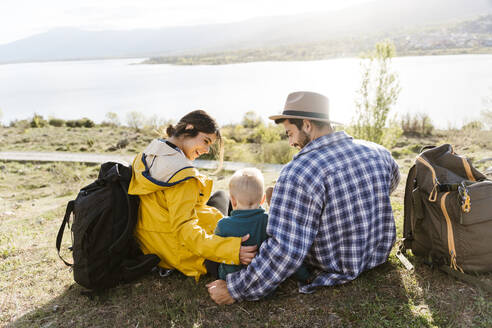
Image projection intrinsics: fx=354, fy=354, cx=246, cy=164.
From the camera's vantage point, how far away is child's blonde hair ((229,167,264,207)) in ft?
7.98

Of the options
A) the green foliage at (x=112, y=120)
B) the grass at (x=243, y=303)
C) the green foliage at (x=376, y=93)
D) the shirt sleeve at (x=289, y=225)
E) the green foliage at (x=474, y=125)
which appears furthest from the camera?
the green foliage at (x=112, y=120)

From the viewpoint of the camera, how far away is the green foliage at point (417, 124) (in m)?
15.1

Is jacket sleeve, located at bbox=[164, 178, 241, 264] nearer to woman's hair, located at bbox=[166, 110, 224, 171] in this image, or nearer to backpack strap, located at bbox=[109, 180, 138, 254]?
backpack strap, located at bbox=[109, 180, 138, 254]

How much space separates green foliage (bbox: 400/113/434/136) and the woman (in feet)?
47.7

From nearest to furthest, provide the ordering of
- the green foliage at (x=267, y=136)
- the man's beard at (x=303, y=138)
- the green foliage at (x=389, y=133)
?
the man's beard at (x=303, y=138), the green foliage at (x=389, y=133), the green foliage at (x=267, y=136)

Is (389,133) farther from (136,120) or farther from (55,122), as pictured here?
(55,122)

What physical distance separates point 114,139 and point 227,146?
7.19 m

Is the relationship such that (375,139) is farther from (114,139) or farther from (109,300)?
(114,139)

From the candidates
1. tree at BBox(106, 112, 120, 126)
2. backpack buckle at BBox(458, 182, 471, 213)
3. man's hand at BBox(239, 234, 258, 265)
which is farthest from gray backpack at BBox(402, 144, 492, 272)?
tree at BBox(106, 112, 120, 126)

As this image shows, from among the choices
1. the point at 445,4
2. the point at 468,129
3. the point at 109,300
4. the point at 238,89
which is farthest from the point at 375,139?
the point at 445,4

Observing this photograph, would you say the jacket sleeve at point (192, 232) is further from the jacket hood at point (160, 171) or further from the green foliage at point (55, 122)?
the green foliage at point (55, 122)

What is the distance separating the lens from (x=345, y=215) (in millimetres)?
2213

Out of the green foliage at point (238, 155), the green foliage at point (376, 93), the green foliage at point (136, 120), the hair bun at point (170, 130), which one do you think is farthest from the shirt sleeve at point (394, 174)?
the green foliage at point (136, 120)

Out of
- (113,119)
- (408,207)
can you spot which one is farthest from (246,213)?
(113,119)
